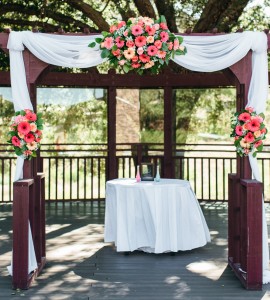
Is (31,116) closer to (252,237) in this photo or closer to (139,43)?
(139,43)

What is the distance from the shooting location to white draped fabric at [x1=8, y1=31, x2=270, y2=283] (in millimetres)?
4680

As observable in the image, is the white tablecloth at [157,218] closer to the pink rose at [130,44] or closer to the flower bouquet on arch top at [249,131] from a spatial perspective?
the flower bouquet on arch top at [249,131]

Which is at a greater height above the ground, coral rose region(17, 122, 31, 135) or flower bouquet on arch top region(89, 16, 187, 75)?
flower bouquet on arch top region(89, 16, 187, 75)

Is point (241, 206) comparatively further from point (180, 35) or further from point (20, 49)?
point (20, 49)

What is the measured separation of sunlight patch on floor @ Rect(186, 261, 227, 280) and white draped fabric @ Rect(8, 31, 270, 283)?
458 mm

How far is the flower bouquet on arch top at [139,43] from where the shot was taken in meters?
4.57

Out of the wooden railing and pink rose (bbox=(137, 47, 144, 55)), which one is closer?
pink rose (bbox=(137, 47, 144, 55))

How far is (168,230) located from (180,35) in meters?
1.98

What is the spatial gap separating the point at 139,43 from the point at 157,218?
1.83m

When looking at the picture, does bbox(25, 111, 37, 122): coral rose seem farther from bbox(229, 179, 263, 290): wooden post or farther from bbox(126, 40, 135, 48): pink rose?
bbox(229, 179, 263, 290): wooden post

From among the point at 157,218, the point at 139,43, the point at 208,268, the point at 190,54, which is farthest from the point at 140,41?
the point at 208,268

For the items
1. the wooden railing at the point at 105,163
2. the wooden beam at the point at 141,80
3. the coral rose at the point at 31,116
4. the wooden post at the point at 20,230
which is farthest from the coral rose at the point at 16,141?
the wooden railing at the point at 105,163

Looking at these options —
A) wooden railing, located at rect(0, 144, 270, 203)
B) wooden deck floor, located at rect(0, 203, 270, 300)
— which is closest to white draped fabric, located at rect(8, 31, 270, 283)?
wooden deck floor, located at rect(0, 203, 270, 300)

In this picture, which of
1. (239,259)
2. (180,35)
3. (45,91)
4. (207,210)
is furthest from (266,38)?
(45,91)
